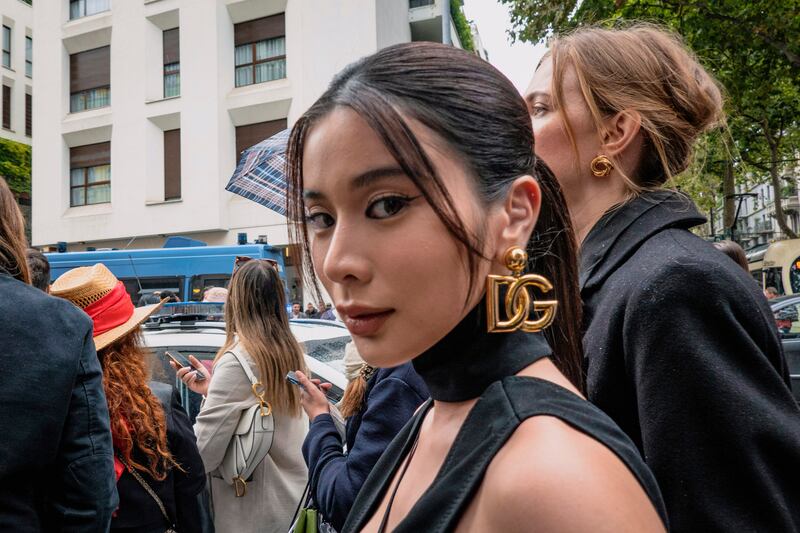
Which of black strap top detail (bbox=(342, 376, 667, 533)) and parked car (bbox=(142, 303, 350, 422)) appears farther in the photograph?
parked car (bbox=(142, 303, 350, 422))

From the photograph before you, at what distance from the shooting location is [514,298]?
932 mm

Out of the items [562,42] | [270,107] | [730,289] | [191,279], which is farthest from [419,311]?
[270,107]

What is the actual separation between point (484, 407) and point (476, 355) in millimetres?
98

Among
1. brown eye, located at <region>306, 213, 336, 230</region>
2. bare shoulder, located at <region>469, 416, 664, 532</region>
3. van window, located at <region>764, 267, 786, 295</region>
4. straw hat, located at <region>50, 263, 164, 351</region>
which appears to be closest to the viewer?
bare shoulder, located at <region>469, 416, 664, 532</region>

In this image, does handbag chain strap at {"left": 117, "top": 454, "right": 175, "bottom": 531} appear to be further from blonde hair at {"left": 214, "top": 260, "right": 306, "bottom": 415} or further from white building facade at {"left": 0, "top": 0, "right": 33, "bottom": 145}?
white building facade at {"left": 0, "top": 0, "right": 33, "bottom": 145}

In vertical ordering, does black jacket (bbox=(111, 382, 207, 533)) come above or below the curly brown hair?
below

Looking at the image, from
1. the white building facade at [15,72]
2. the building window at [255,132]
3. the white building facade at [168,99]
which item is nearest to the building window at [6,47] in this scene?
the white building facade at [15,72]

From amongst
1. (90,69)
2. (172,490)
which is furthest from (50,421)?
(90,69)

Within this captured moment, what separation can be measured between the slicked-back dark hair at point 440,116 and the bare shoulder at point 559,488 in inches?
10.6

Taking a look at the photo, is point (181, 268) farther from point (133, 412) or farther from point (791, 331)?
point (133, 412)

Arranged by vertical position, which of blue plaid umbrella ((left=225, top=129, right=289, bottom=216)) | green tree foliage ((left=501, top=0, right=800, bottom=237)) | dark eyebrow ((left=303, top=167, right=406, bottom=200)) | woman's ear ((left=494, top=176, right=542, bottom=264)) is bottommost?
woman's ear ((left=494, top=176, right=542, bottom=264))

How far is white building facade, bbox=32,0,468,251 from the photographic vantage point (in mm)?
18922

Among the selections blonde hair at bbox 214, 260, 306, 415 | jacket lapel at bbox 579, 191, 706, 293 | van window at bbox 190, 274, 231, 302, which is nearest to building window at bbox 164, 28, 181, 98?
van window at bbox 190, 274, 231, 302

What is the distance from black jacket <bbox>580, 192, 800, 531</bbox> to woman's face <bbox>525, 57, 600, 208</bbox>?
42cm
